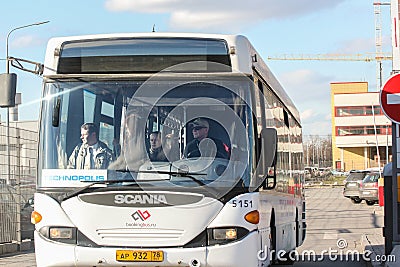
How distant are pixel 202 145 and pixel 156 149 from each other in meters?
0.51

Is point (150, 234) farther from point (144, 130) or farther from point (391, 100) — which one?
point (391, 100)

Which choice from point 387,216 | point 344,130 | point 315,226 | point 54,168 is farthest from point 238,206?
point 344,130

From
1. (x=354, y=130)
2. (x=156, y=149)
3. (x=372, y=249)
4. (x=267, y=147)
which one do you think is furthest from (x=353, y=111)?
(x=156, y=149)

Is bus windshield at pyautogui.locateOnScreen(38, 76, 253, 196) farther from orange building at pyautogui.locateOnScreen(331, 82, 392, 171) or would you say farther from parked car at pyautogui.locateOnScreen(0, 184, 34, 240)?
orange building at pyautogui.locateOnScreen(331, 82, 392, 171)

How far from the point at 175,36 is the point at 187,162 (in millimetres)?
1475

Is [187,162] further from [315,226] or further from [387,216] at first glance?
[315,226]

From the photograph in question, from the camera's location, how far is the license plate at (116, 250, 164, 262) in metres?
8.36

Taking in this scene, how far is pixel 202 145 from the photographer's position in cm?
874

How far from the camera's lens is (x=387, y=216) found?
520 inches

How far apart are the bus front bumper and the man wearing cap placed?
964 millimetres

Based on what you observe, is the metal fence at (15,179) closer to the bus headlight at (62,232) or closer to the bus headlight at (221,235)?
the bus headlight at (62,232)

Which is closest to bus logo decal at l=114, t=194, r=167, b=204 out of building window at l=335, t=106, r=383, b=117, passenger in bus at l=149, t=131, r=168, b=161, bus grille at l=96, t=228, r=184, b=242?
bus grille at l=96, t=228, r=184, b=242

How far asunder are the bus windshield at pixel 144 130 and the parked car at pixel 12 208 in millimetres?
9163

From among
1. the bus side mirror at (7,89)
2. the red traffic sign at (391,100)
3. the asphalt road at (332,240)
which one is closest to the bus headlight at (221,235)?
the bus side mirror at (7,89)
